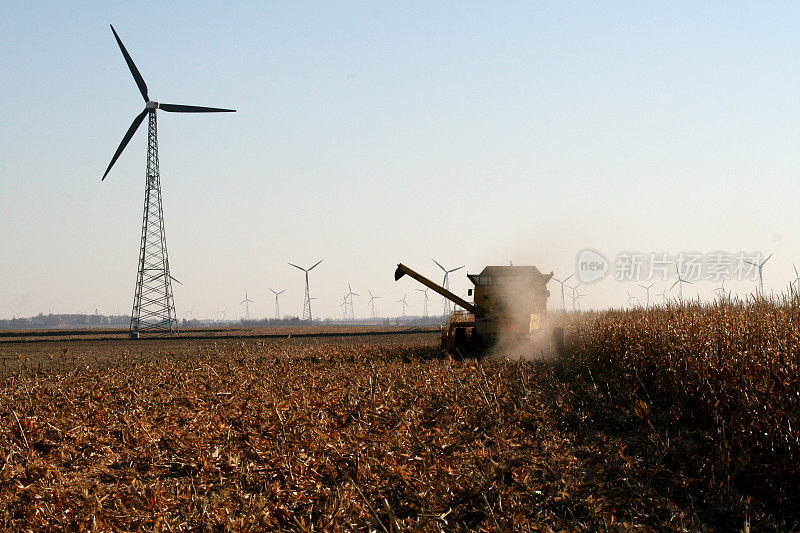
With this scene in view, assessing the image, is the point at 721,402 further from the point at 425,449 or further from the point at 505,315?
the point at 505,315

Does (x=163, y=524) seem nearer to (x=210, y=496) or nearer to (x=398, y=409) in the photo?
(x=210, y=496)

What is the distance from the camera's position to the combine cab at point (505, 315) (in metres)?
22.1

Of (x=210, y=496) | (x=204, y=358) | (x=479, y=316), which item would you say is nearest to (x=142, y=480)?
(x=210, y=496)

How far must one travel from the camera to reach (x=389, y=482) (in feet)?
23.9

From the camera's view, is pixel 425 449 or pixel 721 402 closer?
pixel 425 449

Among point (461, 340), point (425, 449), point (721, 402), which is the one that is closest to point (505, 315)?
point (461, 340)

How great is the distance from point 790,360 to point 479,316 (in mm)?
14257

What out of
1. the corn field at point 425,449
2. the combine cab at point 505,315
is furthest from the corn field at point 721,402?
the combine cab at point 505,315

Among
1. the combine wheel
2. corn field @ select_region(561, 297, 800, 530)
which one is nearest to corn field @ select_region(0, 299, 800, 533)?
corn field @ select_region(561, 297, 800, 530)

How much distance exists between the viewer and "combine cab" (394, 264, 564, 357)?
22125 mm

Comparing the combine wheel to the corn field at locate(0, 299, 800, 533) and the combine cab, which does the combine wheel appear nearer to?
the combine cab

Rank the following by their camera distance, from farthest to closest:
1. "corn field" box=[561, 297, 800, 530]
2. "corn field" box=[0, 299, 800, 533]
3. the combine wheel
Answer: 1. the combine wheel
2. "corn field" box=[561, 297, 800, 530]
3. "corn field" box=[0, 299, 800, 533]

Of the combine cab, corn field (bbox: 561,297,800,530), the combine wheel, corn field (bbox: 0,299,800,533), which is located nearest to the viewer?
corn field (bbox: 0,299,800,533)

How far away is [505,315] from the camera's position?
22328 millimetres
